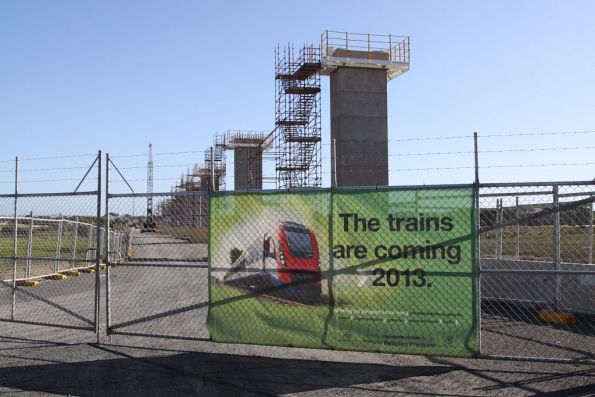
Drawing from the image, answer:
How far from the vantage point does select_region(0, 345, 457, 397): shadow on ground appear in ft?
19.4

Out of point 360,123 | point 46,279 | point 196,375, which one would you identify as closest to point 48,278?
point 46,279

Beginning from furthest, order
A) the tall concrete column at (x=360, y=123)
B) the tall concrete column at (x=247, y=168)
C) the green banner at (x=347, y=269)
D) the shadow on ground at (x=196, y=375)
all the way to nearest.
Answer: the tall concrete column at (x=247, y=168) → the tall concrete column at (x=360, y=123) → the green banner at (x=347, y=269) → the shadow on ground at (x=196, y=375)

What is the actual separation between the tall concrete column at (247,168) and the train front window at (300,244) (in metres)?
39.8

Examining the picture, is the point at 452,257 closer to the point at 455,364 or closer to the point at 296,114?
the point at 455,364

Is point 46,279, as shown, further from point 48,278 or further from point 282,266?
point 282,266

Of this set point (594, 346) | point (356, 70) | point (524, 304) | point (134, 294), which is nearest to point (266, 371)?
point (594, 346)

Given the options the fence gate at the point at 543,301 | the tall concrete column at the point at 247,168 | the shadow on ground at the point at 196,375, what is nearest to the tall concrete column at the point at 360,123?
the tall concrete column at the point at 247,168

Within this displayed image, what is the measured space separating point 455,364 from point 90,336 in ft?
17.7

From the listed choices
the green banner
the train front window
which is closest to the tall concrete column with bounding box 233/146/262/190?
the green banner

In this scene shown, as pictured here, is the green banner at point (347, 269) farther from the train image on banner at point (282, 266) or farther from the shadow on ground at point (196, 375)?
the shadow on ground at point (196, 375)

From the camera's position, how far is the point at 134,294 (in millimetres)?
13805

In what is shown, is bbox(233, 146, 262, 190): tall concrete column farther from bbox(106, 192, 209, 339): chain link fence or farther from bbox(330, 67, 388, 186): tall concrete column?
bbox(106, 192, 209, 339): chain link fence

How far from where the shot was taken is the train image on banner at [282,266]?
6.92 meters

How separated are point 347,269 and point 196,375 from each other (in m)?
2.17
